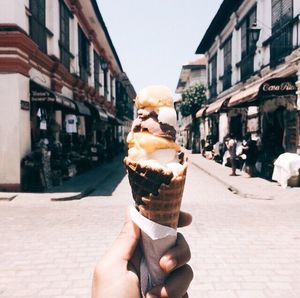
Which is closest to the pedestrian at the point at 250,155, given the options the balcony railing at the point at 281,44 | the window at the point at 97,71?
the balcony railing at the point at 281,44

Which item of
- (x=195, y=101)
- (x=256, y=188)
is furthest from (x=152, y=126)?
(x=195, y=101)

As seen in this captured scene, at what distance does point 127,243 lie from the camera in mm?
1993

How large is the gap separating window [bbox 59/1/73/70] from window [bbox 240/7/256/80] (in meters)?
7.91

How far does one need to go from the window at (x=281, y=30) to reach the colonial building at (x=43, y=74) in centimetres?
772

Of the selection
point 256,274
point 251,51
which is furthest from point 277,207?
point 251,51

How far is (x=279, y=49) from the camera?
12945mm

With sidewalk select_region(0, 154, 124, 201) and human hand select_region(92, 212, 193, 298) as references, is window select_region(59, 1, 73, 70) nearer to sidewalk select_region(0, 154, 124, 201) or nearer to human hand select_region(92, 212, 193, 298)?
sidewalk select_region(0, 154, 124, 201)

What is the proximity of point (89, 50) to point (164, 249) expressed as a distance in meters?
20.1

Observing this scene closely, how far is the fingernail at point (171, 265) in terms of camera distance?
1929 millimetres

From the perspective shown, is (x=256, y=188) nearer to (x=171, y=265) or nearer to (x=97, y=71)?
(x=171, y=265)

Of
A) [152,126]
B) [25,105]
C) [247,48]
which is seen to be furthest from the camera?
[247,48]

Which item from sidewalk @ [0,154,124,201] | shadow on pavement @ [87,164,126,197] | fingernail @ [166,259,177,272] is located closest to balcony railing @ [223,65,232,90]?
shadow on pavement @ [87,164,126,197]

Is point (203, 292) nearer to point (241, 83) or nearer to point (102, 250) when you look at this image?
point (102, 250)

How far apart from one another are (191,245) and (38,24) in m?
9.51
